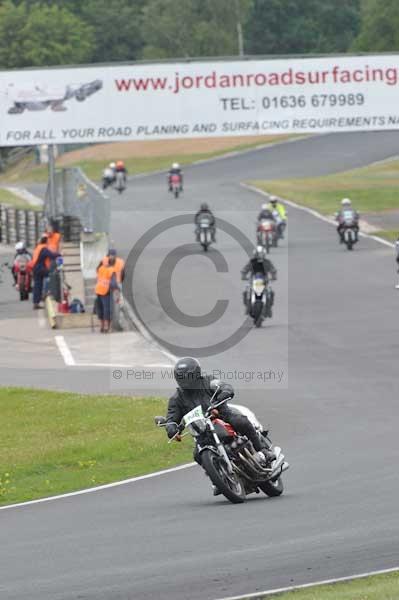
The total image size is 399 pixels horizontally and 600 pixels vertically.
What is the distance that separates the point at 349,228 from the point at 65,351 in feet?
53.6

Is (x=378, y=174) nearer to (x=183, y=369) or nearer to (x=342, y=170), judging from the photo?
(x=342, y=170)

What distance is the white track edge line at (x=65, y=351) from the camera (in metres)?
25.6

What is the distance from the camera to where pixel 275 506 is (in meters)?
12.5

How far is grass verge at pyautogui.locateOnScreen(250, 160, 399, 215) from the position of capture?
182 feet

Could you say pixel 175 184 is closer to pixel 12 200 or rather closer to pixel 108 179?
pixel 108 179

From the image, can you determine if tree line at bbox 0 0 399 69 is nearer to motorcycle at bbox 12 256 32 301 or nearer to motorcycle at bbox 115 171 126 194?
motorcycle at bbox 115 171 126 194

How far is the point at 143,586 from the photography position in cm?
967

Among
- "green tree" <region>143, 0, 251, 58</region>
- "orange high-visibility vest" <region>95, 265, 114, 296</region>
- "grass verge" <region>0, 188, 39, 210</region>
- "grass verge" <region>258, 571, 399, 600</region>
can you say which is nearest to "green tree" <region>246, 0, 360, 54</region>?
"green tree" <region>143, 0, 251, 58</region>

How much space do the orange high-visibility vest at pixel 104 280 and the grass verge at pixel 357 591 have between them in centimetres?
1961

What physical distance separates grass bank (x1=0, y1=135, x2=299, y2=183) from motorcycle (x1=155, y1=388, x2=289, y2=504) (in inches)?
2496

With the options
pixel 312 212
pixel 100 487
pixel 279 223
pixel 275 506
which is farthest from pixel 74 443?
pixel 312 212

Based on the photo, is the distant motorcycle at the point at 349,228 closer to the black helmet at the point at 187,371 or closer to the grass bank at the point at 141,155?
the black helmet at the point at 187,371

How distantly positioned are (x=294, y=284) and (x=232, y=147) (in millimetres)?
48294

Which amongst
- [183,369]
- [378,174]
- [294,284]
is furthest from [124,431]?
[378,174]
